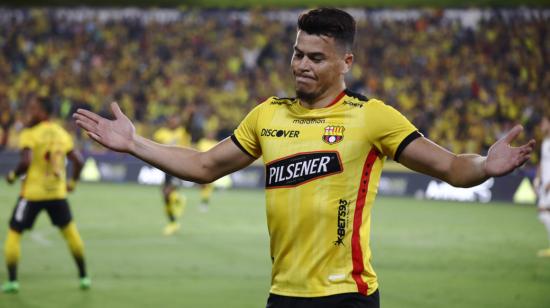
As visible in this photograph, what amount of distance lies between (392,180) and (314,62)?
75.9 ft

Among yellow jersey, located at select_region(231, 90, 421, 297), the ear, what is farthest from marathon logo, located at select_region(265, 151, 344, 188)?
the ear

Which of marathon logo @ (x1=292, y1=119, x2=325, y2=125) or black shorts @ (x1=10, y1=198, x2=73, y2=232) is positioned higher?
marathon logo @ (x1=292, y1=119, x2=325, y2=125)

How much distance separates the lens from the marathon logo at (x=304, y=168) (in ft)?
13.3

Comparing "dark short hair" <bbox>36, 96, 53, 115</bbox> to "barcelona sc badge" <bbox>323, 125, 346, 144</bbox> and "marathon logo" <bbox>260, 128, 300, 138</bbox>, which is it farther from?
"barcelona sc badge" <bbox>323, 125, 346, 144</bbox>

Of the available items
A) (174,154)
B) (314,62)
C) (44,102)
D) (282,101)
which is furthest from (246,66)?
(314,62)

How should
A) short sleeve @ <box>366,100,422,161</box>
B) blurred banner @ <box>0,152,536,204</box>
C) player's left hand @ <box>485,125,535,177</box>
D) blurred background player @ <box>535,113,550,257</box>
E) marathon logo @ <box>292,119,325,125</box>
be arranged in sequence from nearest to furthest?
1. player's left hand @ <box>485,125,535,177</box>
2. short sleeve @ <box>366,100,422,161</box>
3. marathon logo @ <box>292,119,325,125</box>
4. blurred background player @ <box>535,113,550,257</box>
5. blurred banner @ <box>0,152,536,204</box>

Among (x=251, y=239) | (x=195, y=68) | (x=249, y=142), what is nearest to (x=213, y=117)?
(x=195, y=68)

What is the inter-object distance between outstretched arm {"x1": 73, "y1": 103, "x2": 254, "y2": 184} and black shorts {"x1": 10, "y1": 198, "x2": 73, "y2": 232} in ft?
20.8

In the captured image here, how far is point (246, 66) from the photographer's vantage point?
36.9 m

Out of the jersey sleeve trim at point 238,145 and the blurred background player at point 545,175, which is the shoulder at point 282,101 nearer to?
the jersey sleeve trim at point 238,145

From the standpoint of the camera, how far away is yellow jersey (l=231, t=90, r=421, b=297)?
405 centimetres

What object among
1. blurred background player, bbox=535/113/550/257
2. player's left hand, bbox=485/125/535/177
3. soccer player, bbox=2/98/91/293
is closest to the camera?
player's left hand, bbox=485/125/535/177

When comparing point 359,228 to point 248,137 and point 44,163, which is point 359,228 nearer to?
point 248,137

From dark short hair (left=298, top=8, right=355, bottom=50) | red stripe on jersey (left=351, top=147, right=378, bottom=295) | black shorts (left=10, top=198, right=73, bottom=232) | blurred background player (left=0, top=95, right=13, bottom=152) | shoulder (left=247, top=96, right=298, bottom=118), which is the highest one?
blurred background player (left=0, top=95, right=13, bottom=152)
